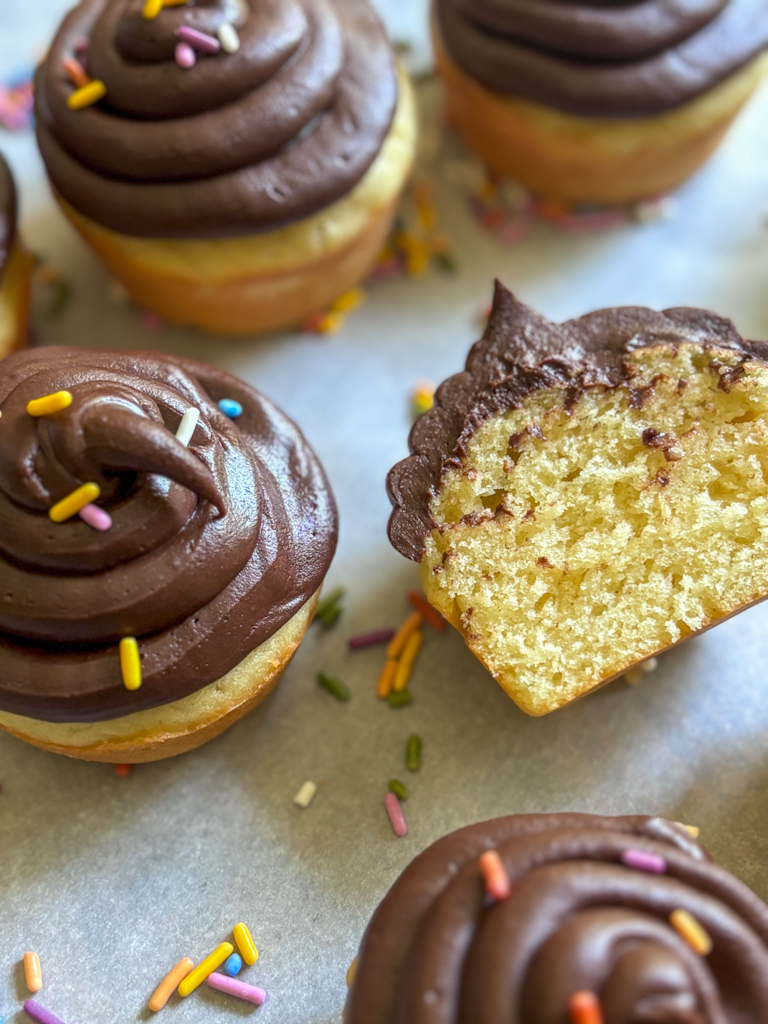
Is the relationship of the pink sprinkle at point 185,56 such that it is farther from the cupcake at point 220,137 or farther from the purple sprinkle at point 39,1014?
the purple sprinkle at point 39,1014

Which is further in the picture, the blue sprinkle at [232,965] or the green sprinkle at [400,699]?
the green sprinkle at [400,699]

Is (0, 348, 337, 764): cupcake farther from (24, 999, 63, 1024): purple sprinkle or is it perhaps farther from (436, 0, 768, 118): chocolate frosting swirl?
(436, 0, 768, 118): chocolate frosting swirl

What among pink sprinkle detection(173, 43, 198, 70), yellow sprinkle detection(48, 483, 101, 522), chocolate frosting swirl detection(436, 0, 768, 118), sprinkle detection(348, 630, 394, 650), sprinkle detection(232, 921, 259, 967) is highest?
chocolate frosting swirl detection(436, 0, 768, 118)

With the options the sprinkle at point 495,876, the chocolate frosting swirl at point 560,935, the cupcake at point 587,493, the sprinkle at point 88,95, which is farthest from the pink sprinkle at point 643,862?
the sprinkle at point 88,95

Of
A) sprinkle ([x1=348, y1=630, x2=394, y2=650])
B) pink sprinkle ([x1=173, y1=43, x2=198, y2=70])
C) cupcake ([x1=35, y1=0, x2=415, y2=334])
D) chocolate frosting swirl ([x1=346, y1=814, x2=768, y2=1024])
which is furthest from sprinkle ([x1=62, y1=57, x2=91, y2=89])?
chocolate frosting swirl ([x1=346, y1=814, x2=768, y2=1024])

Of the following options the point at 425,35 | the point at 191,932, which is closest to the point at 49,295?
the point at 425,35

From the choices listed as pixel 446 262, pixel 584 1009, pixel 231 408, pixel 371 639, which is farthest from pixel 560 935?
pixel 446 262
